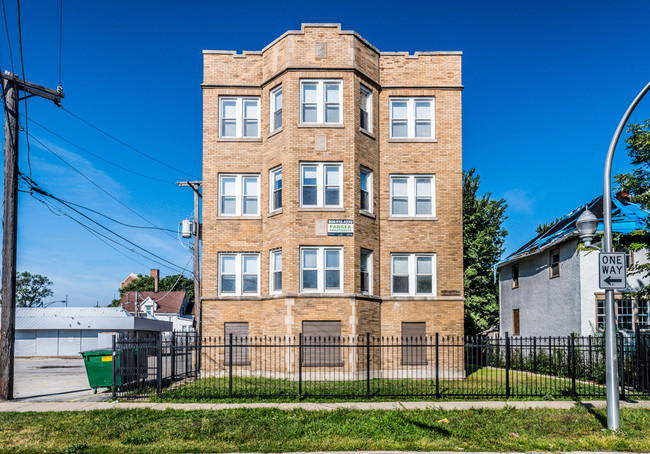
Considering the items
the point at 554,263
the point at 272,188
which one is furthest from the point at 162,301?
the point at 554,263

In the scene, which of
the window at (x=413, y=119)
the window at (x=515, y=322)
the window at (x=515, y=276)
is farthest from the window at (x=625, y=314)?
the window at (x=413, y=119)

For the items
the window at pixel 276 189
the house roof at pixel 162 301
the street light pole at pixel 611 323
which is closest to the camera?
the street light pole at pixel 611 323

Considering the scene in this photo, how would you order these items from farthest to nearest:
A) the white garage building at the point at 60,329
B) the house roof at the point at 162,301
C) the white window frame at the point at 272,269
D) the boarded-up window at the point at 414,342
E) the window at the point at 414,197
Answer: the house roof at the point at 162,301
the white garage building at the point at 60,329
the window at the point at 414,197
the white window frame at the point at 272,269
the boarded-up window at the point at 414,342

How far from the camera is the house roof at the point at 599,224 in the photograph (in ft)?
66.9

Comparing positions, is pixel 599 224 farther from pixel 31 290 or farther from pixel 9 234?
pixel 31 290

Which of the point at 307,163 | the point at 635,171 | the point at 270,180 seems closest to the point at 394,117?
the point at 307,163

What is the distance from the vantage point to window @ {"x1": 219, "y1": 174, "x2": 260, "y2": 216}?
21000 millimetres

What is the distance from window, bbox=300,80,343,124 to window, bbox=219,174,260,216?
3.12m

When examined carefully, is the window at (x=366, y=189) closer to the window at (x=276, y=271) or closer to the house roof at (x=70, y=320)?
the window at (x=276, y=271)

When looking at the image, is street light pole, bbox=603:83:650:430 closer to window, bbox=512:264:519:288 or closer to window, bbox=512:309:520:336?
window, bbox=512:264:519:288

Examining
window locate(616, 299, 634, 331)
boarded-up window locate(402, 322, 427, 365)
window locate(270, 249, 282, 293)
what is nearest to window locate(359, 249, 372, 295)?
boarded-up window locate(402, 322, 427, 365)

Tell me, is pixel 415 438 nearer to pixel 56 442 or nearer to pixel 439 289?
pixel 56 442

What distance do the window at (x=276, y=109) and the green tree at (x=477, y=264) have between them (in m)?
17.6

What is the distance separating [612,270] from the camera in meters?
10.6
